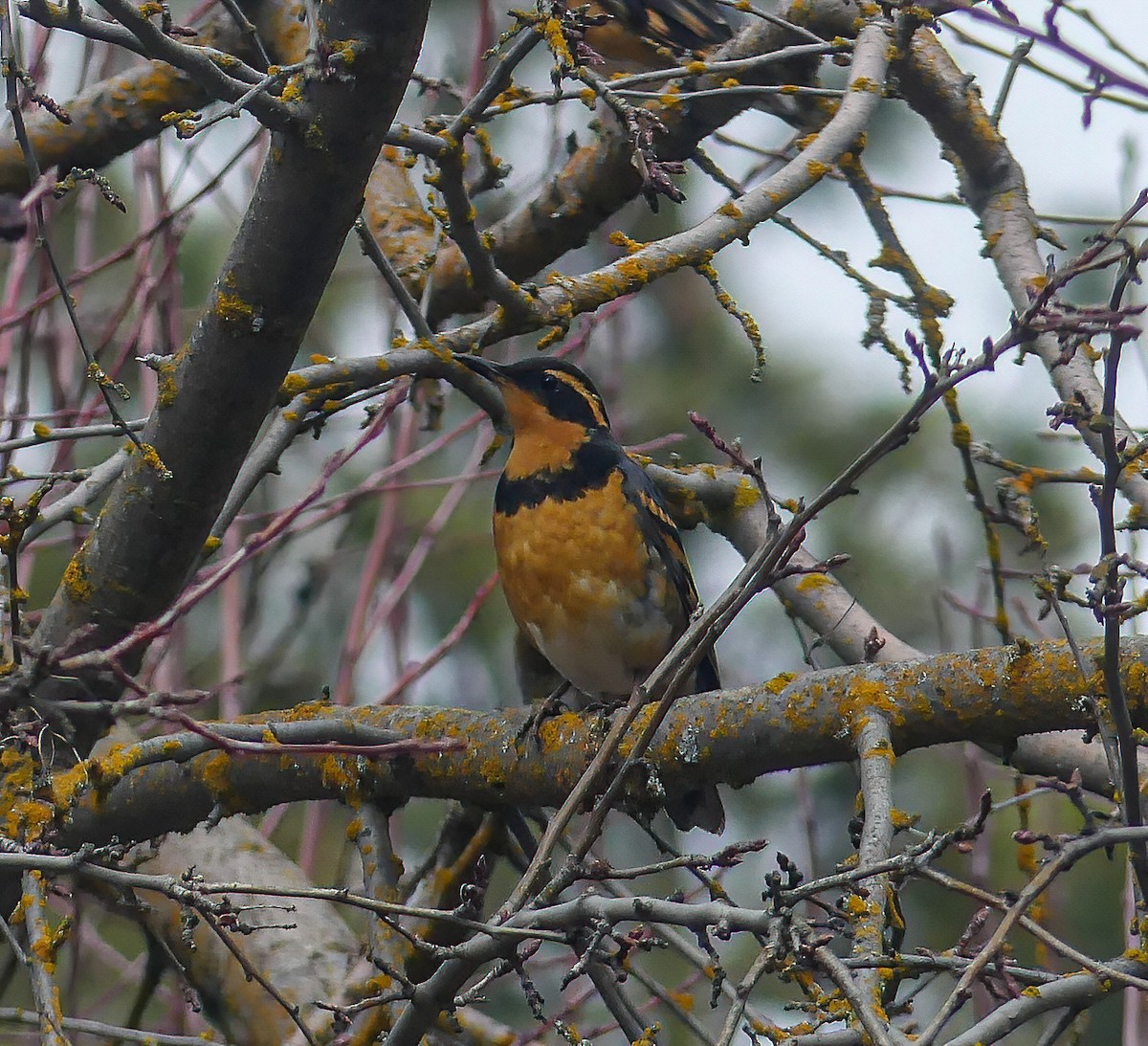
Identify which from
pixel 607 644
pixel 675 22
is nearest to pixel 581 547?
pixel 607 644

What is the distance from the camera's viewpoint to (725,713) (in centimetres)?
289

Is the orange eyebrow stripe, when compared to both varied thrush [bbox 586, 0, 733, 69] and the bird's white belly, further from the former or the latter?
varied thrush [bbox 586, 0, 733, 69]

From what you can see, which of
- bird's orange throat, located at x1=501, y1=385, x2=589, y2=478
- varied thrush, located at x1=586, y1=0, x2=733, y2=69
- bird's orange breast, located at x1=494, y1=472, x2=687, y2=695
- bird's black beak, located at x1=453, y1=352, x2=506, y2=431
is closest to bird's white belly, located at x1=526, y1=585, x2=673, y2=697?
bird's orange breast, located at x1=494, y1=472, x2=687, y2=695

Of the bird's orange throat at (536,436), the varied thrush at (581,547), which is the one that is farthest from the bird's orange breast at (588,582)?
the bird's orange throat at (536,436)

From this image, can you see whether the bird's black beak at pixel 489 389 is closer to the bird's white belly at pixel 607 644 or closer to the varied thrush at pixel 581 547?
the varied thrush at pixel 581 547

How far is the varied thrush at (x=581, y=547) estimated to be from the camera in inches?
176

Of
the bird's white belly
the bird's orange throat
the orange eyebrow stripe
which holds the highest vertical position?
the orange eyebrow stripe

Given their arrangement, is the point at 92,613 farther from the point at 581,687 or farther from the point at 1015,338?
the point at 1015,338

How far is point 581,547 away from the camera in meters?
4.47

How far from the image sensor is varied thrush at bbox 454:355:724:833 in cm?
447

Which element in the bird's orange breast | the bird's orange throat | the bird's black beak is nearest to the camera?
the bird's black beak

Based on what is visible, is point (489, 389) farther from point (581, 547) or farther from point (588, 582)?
point (588, 582)

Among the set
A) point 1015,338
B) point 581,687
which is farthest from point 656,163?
point 581,687

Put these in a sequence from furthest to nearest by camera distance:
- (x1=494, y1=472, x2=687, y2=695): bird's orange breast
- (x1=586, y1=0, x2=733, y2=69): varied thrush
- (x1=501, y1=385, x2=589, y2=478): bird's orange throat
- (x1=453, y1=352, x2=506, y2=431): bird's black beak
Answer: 1. (x1=586, y1=0, x2=733, y2=69): varied thrush
2. (x1=501, y1=385, x2=589, y2=478): bird's orange throat
3. (x1=494, y1=472, x2=687, y2=695): bird's orange breast
4. (x1=453, y1=352, x2=506, y2=431): bird's black beak
